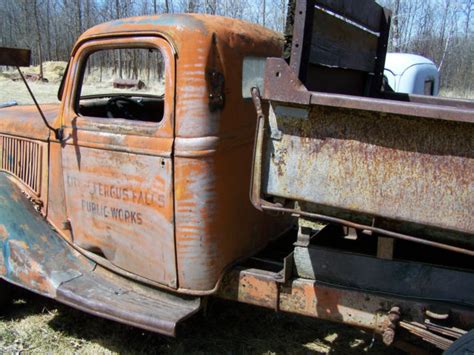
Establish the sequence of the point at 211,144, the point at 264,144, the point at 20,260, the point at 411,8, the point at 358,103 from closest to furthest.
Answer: the point at 358,103 → the point at 264,144 → the point at 211,144 → the point at 20,260 → the point at 411,8

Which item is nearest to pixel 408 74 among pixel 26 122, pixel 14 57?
pixel 26 122

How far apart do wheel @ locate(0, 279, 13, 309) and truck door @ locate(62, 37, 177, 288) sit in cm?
66

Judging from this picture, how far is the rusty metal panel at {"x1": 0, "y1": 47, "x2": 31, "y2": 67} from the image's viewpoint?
9.26 ft

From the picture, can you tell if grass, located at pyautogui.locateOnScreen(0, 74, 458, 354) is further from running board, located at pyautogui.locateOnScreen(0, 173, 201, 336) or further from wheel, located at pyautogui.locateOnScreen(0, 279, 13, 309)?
running board, located at pyautogui.locateOnScreen(0, 173, 201, 336)

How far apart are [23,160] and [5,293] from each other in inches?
38.0

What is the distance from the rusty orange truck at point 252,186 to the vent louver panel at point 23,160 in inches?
0.7

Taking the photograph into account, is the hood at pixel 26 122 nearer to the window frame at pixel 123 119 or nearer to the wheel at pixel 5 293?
the window frame at pixel 123 119

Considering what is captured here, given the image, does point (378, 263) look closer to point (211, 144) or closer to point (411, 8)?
point (211, 144)

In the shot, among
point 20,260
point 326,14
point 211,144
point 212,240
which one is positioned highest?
point 326,14

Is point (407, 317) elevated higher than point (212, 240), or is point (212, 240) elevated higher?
point (212, 240)

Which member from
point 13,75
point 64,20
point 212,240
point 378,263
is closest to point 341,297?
point 378,263

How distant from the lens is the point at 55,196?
3424 millimetres

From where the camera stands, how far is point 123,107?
3715mm

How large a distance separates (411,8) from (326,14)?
1068 inches
